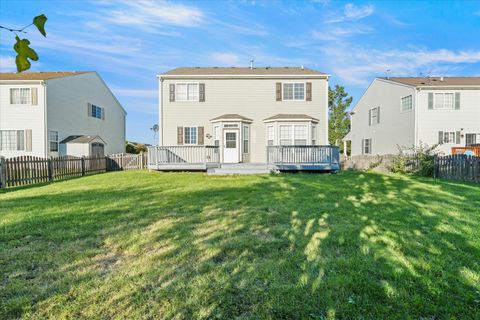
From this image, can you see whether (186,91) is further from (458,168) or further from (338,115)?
(338,115)

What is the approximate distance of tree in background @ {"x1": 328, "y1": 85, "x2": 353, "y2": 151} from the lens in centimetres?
4038

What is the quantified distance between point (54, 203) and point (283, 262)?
247 inches

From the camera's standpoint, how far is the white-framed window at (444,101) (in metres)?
19.7

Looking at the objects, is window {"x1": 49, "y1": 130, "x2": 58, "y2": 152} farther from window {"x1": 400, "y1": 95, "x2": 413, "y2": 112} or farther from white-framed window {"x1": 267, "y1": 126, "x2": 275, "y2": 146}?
window {"x1": 400, "y1": 95, "x2": 413, "y2": 112}

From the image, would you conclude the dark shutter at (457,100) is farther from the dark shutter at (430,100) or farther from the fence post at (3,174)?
the fence post at (3,174)

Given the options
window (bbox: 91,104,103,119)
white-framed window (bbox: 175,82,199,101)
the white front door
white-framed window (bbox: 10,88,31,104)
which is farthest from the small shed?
the white front door

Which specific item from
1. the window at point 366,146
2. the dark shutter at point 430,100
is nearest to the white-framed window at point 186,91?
the dark shutter at point 430,100

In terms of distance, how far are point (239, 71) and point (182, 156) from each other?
23.4 feet

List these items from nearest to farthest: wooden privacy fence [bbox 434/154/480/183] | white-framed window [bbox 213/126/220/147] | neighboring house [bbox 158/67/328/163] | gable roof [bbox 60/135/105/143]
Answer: wooden privacy fence [bbox 434/154/480/183], white-framed window [bbox 213/126/220/147], neighboring house [bbox 158/67/328/163], gable roof [bbox 60/135/105/143]

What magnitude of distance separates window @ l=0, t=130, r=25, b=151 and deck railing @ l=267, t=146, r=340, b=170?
685 inches

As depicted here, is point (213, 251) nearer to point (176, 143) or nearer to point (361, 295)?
point (361, 295)

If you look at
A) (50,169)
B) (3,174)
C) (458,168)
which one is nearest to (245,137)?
(50,169)

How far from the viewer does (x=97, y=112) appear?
24.2 meters

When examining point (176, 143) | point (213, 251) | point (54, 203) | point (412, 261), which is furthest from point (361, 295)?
point (176, 143)
